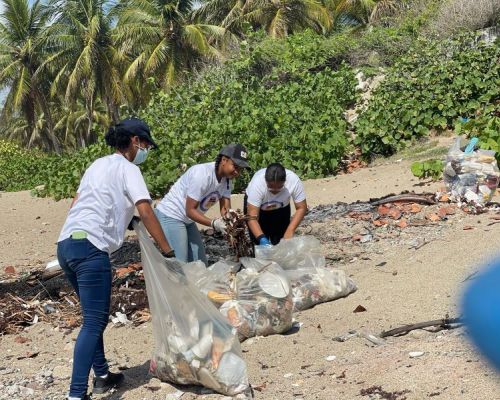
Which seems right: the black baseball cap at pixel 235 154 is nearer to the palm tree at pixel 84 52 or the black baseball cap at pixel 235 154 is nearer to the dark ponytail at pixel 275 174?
the dark ponytail at pixel 275 174

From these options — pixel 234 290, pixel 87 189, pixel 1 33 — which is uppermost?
pixel 1 33

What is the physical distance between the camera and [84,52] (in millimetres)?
30047

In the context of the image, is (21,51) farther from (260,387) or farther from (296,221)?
(260,387)

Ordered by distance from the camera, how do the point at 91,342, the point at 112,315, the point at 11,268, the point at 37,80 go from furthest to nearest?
the point at 37,80
the point at 11,268
the point at 112,315
the point at 91,342

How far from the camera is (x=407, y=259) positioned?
6266mm

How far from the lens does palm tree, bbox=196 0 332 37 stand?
90.5 feet

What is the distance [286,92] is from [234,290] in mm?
9779

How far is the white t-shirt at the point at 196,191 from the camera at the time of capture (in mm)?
5008

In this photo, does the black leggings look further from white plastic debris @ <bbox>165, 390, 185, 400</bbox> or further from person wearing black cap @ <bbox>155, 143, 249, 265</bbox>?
white plastic debris @ <bbox>165, 390, 185, 400</bbox>

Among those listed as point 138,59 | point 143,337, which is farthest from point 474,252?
point 138,59

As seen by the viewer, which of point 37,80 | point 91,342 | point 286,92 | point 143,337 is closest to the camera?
point 91,342

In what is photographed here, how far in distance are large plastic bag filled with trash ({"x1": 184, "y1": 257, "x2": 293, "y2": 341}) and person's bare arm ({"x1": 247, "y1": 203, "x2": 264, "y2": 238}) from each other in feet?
2.05

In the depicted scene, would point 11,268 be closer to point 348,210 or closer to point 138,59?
point 348,210

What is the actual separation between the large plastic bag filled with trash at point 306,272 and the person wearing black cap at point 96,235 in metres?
1.58
